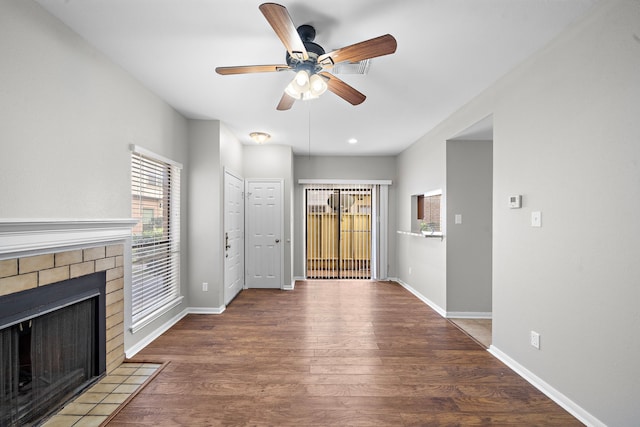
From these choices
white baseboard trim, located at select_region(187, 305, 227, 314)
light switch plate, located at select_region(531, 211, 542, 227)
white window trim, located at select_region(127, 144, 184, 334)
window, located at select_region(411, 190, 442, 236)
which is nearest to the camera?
light switch plate, located at select_region(531, 211, 542, 227)

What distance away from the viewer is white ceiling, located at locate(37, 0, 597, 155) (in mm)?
1853

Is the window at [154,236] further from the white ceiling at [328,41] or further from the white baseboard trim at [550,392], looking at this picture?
the white baseboard trim at [550,392]

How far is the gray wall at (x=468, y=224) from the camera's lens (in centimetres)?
392

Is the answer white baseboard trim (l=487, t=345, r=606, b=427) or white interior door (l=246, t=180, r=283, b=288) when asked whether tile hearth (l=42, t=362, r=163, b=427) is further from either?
white baseboard trim (l=487, t=345, r=606, b=427)

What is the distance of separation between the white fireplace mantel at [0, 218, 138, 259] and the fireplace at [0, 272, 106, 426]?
0.26 metres

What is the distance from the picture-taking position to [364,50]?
5.84 feet

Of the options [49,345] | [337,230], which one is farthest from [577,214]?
A: [337,230]

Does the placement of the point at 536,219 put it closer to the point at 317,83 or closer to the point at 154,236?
the point at 317,83

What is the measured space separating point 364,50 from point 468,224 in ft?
9.62

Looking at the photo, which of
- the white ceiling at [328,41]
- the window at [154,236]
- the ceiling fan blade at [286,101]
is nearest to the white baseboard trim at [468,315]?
the white ceiling at [328,41]

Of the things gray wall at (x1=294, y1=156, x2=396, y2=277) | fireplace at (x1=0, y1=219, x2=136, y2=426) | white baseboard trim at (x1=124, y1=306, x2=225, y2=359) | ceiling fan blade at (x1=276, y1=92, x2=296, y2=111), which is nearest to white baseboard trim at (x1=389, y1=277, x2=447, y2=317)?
gray wall at (x1=294, y1=156, x2=396, y2=277)

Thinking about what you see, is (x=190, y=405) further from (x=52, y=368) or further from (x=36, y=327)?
(x=36, y=327)

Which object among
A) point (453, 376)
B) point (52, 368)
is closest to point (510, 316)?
point (453, 376)

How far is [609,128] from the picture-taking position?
69.1 inches
